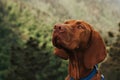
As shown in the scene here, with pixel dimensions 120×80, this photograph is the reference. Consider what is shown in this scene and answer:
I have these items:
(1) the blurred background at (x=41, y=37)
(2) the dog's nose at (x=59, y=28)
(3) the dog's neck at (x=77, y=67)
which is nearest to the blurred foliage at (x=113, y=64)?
(1) the blurred background at (x=41, y=37)

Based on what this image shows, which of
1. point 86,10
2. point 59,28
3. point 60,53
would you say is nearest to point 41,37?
point 60,53

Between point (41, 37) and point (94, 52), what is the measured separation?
78.8 m

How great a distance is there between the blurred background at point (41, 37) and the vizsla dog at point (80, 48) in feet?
83.0

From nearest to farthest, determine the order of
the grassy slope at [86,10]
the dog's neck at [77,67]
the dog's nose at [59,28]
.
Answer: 1. the dog's nose at [59,28]
2. the dog's neck at [77,67]
3. the grassy slope at [86,10]

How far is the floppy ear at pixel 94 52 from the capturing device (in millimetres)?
4980

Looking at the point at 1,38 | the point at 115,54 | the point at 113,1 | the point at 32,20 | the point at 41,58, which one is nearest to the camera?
the point at 115,54

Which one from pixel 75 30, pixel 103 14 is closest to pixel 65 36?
pixel 75 30

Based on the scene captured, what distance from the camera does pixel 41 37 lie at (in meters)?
83.8

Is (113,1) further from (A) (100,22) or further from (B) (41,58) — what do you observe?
(B) (41,58)

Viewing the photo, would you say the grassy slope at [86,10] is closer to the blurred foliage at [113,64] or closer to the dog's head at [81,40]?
the blurred foliage at [113,64]

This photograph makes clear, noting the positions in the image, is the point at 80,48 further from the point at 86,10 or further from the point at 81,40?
the point at 86,10

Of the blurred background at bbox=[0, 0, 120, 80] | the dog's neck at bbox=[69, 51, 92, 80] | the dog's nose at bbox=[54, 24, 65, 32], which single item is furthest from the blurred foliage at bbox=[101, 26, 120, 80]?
the dog's nose at bbox=[54, 24, 65, 32]

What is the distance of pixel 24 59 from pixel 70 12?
107475 millimetres

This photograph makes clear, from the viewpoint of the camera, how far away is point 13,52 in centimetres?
5300
